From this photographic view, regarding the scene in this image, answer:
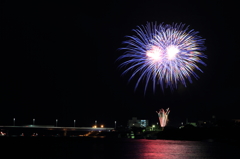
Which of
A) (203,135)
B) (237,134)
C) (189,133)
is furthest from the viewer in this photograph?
(189,133)

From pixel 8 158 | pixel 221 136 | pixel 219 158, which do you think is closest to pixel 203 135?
pixel 221 136

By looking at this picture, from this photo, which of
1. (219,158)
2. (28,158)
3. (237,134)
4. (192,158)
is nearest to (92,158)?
(28,158)

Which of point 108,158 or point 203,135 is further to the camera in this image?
point 203,135

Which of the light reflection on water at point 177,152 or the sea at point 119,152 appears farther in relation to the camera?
the light reflection on water at point 177,152

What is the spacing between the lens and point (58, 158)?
149 feet

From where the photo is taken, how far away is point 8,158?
45.2 m

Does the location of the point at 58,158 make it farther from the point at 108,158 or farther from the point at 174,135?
the point at 174,135

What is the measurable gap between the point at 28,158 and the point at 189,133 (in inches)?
5674

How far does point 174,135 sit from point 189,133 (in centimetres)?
1098

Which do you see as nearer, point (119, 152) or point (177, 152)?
point (177, 152)

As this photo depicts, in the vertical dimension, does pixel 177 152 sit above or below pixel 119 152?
below

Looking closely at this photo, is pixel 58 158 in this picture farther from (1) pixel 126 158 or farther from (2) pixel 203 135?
(2) pixel 203 135

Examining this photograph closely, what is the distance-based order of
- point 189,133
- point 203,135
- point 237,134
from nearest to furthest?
1. point 237,134
2. point 203,135
3. point 189,133

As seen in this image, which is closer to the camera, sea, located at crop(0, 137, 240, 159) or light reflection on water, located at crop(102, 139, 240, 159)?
sea, located at crop(0, 137, 240, 159)
